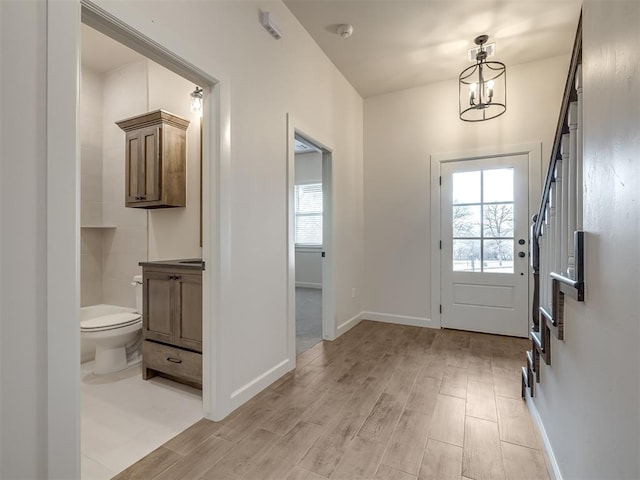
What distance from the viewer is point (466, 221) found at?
12.2 feet

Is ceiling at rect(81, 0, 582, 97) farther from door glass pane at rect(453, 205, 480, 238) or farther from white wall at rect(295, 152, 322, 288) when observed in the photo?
white wall at rect(295, 152, 322, 288)

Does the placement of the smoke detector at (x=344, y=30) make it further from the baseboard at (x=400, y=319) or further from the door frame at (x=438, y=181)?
the baseboard at (x=400, y=319)

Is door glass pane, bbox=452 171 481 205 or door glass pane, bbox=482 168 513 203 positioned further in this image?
door glass pane, bbox=452 171 481 205

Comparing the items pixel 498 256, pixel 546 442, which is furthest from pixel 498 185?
pixel 546 442

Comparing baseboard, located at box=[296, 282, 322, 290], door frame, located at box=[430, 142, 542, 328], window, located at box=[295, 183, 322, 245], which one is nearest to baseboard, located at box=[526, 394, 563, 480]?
door frame, located at box=[430, 142, 542, 328]

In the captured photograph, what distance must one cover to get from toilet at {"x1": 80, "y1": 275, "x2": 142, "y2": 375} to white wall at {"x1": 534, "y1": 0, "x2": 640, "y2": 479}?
292 centimetres

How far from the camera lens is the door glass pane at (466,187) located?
12.1 ft

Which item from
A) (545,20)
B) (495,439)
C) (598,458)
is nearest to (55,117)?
(598,458)

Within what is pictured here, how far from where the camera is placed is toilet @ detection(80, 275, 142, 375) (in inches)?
97.7

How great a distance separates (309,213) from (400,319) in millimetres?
3342

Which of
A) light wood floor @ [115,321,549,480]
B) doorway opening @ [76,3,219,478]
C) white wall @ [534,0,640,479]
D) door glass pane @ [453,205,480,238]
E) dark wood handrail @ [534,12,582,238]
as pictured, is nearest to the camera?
white wall @ [534,0,640,479]

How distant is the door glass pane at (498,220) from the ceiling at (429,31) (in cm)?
156

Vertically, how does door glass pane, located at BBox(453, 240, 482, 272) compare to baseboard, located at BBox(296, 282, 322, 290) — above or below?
above

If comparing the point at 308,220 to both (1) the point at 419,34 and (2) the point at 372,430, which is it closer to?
(1) the point at 419,34
